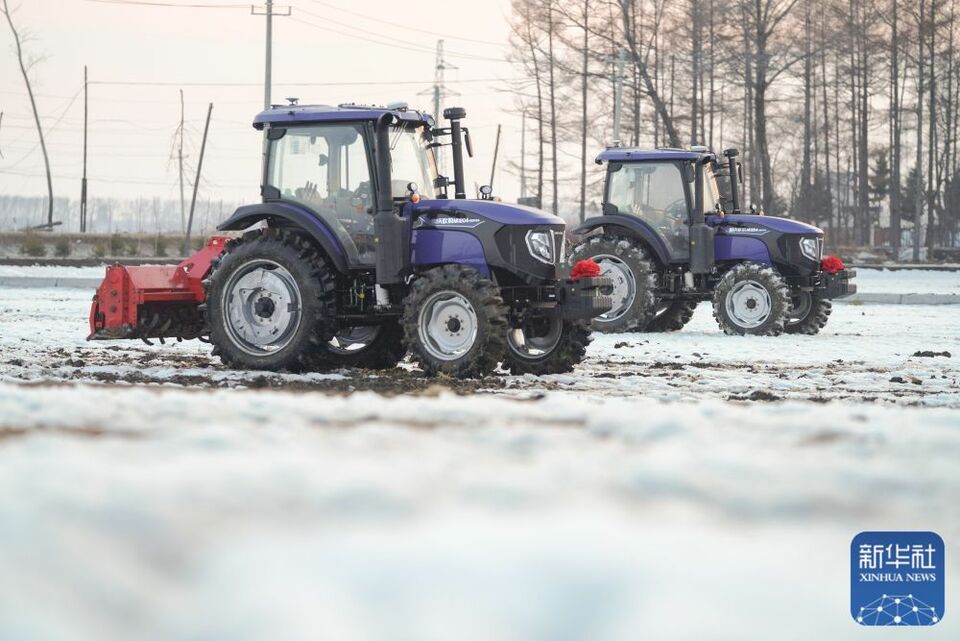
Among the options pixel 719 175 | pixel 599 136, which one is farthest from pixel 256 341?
pixel 599 136

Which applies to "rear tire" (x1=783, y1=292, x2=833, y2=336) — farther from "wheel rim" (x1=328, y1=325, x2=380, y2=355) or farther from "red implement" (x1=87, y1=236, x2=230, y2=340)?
"red implement" (x1=87, y1=236, x2=230, y2=340)

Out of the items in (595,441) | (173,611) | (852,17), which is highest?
(852,17)

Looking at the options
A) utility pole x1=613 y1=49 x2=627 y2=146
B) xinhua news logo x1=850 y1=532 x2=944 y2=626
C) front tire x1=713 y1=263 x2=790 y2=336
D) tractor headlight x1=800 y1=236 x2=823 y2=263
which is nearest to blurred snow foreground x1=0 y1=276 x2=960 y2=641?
xinhua news logo x1=850 y1=532 x2=944 y2=626

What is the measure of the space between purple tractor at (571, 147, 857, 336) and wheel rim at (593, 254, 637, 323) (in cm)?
1

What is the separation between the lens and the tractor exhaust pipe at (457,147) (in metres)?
11.3

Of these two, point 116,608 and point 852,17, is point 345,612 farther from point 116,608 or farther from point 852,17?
point 852,17

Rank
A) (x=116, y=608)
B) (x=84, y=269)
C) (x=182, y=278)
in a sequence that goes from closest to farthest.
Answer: (x=116, y=608)
(x=182, y=278)
(x=84, y=269)

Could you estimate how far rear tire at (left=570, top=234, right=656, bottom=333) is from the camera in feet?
55.3

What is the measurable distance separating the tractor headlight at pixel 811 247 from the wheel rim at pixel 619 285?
7.47 feet

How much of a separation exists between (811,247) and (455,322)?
8045mm

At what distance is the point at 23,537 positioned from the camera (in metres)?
2.08

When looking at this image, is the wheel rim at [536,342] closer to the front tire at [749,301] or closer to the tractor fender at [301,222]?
the tractor fender at [301,222]

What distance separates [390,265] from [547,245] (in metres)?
1.34

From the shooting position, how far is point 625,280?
1708cm
